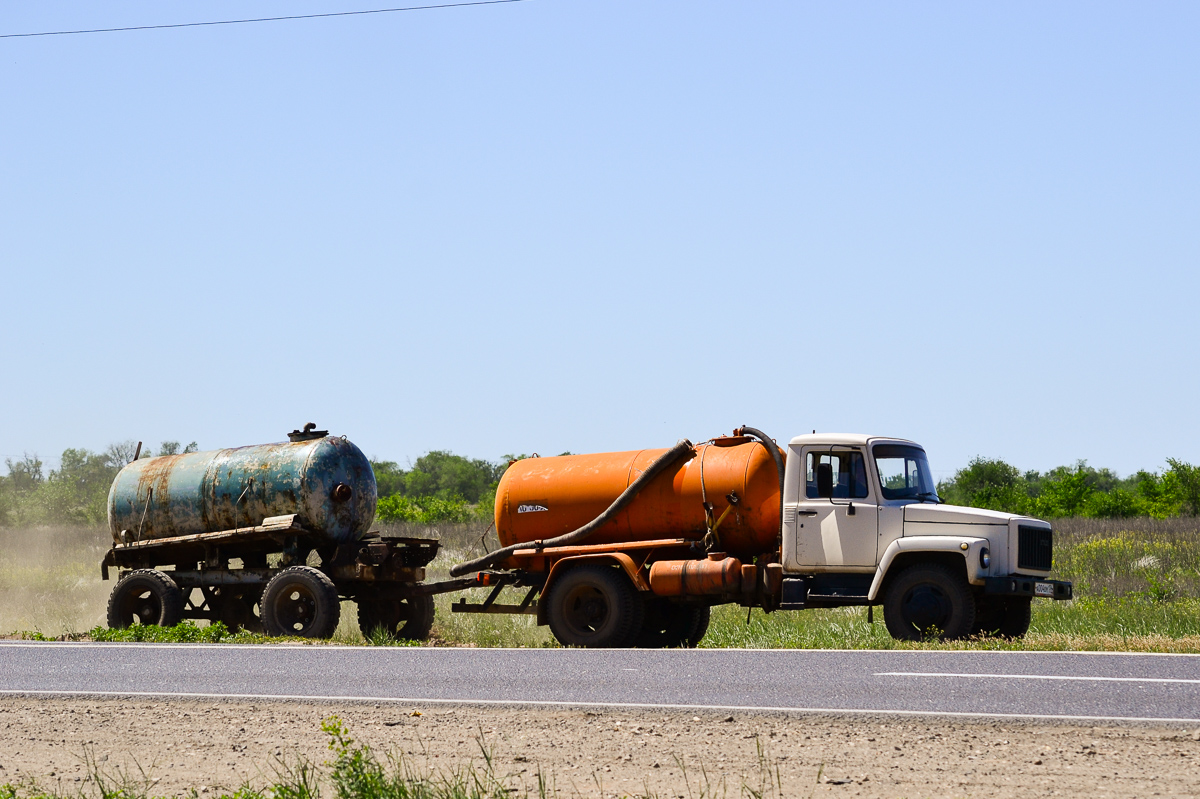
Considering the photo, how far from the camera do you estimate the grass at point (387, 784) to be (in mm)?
6652

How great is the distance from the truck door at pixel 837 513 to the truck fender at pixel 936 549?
0.33 meters

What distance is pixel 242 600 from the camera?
1933cm

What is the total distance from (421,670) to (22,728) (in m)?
3.58

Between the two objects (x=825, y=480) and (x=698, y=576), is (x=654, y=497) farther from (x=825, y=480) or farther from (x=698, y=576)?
(x=825, y=480)

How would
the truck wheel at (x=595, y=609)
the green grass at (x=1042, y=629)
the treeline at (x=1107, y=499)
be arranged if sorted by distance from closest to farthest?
the green grass at (x=1042, y=629), the truck wheel at (x=595, y=609), the treeline at (x=1107, y=499)

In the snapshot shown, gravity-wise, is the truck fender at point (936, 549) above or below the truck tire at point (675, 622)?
above

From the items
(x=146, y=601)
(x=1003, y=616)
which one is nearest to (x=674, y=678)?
(x=1003, y=616)

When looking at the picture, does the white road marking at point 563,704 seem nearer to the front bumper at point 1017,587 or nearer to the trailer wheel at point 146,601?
the front bumper at point 1017,587

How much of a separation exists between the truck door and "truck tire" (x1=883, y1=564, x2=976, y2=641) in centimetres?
57

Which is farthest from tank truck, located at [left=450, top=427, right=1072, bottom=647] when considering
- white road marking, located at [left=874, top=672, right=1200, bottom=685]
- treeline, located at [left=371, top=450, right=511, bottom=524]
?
treeline, located at [left=371, top=450, right=511, bottom=524]

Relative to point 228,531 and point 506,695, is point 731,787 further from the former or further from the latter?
point 228,531

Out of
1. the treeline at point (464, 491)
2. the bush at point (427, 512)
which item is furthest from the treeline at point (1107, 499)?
the bush at point (427, 512)

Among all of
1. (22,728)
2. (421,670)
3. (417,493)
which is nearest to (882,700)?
(421,670)

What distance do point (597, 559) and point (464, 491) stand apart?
6338 cm
